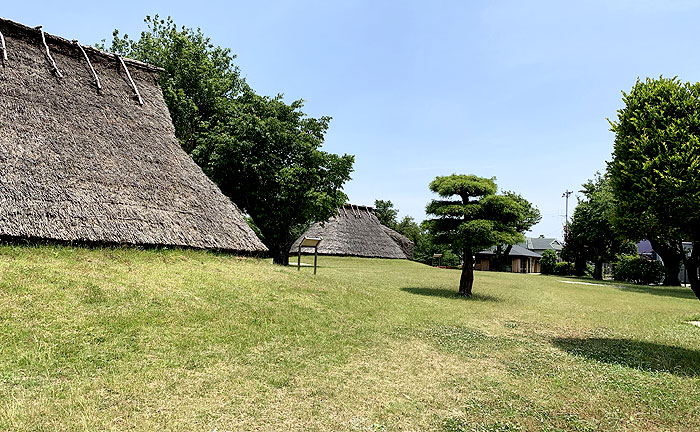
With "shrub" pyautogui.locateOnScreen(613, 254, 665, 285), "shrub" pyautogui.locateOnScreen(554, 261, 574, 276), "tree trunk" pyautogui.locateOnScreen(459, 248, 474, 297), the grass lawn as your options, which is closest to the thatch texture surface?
"shrub" pyautogui.locateOnScreen(554, 261, 574, 276)

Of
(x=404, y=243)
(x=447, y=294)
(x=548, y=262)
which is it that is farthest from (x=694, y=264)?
(x=404, y=243)

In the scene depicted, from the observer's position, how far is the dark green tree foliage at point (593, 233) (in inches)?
1375

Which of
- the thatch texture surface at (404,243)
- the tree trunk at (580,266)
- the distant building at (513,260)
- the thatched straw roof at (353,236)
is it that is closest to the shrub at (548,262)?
the tree trunk at (580,266)

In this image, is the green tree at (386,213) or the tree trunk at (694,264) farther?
the green tree at (386,213)

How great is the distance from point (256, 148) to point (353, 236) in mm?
18262

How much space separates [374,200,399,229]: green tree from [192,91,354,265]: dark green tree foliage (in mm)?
37009

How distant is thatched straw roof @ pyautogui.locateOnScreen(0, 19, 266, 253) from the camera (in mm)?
10953

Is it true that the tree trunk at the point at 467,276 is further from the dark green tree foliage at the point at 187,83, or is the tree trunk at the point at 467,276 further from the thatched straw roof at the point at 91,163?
the dark green tree foliage at the point at 187,83

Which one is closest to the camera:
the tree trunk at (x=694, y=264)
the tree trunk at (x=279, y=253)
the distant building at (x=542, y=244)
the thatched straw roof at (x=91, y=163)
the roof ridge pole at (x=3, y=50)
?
the tree trunk at (x=694, y=264)

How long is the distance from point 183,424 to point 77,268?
6958mm

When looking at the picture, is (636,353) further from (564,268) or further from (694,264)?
(564,268)

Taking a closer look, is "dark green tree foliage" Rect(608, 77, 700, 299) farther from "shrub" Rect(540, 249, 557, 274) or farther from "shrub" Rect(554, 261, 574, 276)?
"shrub" Rect(540, 249, 557, 274)

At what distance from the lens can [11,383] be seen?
519cm

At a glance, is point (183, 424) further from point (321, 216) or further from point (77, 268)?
point (321, 216)
